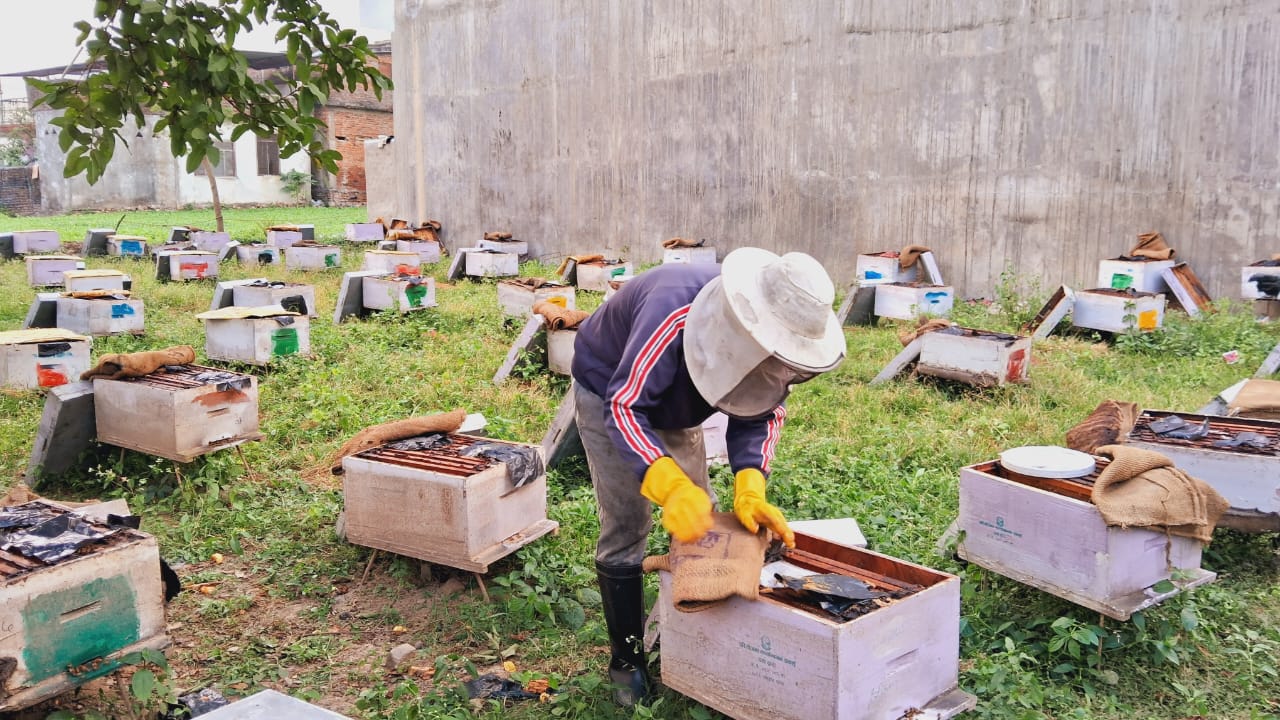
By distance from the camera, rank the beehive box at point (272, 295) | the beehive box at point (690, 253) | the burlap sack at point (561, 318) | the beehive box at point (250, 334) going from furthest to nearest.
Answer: the beehive box at point (690, 253), the beehive box at point (272, 295), the beehive box at point (250, 334), the burlap sack at point (561, 318)

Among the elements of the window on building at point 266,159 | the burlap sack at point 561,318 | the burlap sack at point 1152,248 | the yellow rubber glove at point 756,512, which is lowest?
the yellow rubber glove at point 756,512

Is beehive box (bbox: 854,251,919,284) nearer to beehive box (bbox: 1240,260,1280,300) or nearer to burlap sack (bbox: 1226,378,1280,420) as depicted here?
beehive box (bbox: 1240,260,1280,300)

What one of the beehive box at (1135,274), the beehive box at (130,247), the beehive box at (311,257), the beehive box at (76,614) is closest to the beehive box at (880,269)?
the beehive box at (1135,274)

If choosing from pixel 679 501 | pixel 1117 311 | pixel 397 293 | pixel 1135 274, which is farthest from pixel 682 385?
pixel 1135 274

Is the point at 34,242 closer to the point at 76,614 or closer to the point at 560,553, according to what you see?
the point at 560,553

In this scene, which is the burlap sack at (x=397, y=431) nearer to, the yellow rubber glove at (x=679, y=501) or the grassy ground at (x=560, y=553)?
the grassy ground at (x=560, y=553)

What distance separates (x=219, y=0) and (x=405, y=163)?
722 inches

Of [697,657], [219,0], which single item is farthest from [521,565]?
[219,0]

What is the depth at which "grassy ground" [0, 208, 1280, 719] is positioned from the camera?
13.7 ft

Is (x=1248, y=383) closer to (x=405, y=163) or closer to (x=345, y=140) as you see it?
(x=405, y=163)

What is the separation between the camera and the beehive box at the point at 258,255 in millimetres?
16375

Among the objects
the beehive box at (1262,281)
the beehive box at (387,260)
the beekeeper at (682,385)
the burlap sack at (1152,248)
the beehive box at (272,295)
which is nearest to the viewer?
the beekeeper at (682,385)

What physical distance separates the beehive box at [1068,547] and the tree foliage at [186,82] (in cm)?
332

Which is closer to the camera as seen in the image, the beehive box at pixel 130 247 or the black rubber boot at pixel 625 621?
the black rubber boot at pixel 625 621
